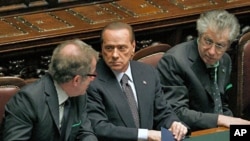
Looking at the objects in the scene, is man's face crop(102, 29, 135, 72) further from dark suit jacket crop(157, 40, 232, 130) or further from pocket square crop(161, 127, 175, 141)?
pocket square crop(161, 127, 175, 141)

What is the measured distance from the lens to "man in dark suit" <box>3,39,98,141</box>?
3.22m

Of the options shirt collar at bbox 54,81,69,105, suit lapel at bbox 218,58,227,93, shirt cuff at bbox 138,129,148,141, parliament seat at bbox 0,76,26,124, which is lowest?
shirt cuff at bbox 138,129,148,141

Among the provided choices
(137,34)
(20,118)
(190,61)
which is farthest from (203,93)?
(20,118)

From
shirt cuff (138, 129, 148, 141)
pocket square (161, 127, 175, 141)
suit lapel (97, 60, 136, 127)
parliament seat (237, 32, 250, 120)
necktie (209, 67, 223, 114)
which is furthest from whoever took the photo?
parliament seat (237, 32, 250, 120)

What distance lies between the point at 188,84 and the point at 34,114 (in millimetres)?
1097

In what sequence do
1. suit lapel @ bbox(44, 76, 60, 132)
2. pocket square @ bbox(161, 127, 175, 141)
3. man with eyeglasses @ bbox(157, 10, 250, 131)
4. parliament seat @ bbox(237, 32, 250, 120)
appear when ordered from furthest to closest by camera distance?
1. parliament seat @ bbox(237, 32, 250, 120)
2. man with eyeglasses @ bbox(157, 10, 250, 131)
3. suit lapel @ bbox(44, 76, 60, 132)
4. pocket square @ bbox(161, 127, 175, 141)

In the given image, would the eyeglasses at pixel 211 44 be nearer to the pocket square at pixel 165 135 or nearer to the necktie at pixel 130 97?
the necktie at pixel 130 97

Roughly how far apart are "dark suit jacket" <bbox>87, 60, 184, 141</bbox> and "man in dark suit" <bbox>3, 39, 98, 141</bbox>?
0.26m

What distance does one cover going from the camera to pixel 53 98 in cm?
331

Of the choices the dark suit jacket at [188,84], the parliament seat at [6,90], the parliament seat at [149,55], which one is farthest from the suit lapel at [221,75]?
the parliament seat at [6,90]

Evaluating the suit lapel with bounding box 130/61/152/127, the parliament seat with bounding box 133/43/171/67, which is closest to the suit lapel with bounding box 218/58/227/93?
the parliament seat with bounding box 133/43/171/67

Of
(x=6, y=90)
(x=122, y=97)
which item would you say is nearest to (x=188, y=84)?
(x=122, y=97)

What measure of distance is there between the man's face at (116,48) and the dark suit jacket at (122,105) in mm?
71

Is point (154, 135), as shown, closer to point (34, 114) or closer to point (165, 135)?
point (165, 135)
